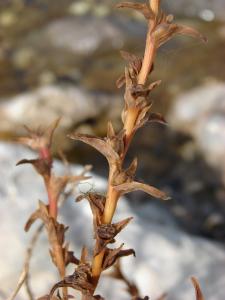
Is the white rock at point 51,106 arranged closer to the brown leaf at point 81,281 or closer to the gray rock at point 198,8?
the gray rock at point 198,8

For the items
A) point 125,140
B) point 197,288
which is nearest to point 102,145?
point 125,140

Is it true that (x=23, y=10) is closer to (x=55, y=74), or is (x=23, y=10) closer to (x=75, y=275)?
(x=55, y=74)

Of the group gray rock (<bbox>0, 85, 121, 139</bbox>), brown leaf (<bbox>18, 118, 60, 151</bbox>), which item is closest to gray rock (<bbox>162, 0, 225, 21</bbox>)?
gray rock (<bbox>0, 85, 121, 139</bbox>)

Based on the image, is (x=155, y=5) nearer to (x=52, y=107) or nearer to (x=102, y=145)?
(x=102, y=145)

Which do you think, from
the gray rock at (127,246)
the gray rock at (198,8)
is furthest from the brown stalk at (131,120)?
the gray rock at (198,8)

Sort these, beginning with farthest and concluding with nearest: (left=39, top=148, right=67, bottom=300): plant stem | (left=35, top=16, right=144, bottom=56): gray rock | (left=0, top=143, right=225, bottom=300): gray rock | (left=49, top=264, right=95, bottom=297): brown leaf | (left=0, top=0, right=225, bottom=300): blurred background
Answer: (left=35, top=16, right=144, bottom=56): gray rock
(left=0, top=0, right=225, bottom=300): blurred background
(left=0, top=143, right=225, bottom=300): gray rock
(left=39, top=148, right=67, bottom=300): plant stem
(left=49, top=264, right=95, bottom=297): brown leaf

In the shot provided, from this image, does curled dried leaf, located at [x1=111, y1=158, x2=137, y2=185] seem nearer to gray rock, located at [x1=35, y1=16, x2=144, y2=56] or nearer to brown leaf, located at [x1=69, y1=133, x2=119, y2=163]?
brown leaf, located at [x1=69, y1=133, x2=119, y2=163]

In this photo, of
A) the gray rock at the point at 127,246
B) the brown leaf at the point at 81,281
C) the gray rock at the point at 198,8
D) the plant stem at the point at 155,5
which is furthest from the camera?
the gray rock at the point at 198,8
